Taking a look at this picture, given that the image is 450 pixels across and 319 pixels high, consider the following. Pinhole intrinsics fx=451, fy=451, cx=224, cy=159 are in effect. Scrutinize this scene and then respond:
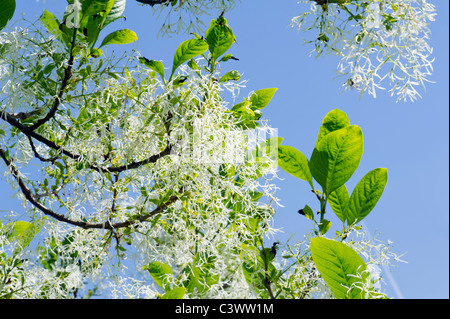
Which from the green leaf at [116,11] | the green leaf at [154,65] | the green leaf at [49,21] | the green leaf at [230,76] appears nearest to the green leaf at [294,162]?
the green leaf at [230,76]

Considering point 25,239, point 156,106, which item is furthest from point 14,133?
point 156,106

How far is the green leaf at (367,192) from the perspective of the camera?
2.81 ft

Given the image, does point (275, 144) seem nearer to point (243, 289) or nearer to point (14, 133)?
point (243, 289)

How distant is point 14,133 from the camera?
3.58ft

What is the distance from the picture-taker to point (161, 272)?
1.01 m

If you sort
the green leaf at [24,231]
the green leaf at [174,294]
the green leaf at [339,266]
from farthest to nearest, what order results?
the green leaf at [24,231]
the green leaf at [174,294]
the green leaf at [339,266]

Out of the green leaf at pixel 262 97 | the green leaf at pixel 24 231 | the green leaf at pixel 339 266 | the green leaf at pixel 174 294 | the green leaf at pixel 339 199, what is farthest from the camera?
the green leaf at pixel 24 231

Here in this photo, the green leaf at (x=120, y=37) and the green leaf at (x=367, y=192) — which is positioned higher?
the green leaf at (x=120, y=37)

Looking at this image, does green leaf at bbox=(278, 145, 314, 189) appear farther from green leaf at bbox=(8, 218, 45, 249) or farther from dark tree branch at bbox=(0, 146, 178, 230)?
green leaf at bbox=(8, 218, 45, 249)

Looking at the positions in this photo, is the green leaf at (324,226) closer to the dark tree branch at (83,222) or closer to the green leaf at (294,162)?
the green leaf at (294,162)

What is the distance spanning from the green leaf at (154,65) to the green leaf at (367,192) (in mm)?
436

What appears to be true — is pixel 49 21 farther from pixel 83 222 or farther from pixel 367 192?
pixel 367 192

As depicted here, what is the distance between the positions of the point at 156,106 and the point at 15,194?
51 centimetres
